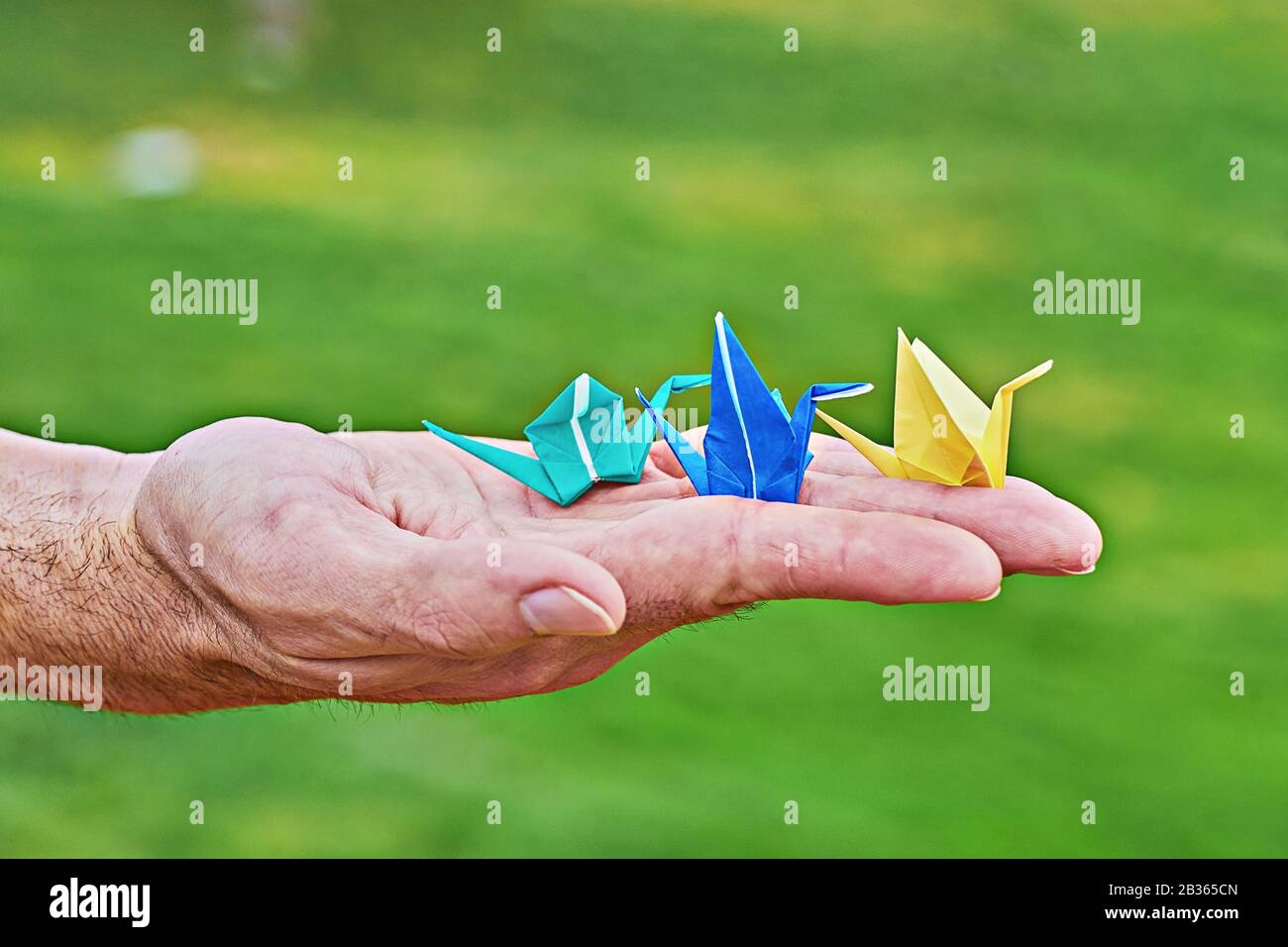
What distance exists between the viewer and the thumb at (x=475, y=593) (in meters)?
1.98

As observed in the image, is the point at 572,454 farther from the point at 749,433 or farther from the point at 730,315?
the point at 730,315

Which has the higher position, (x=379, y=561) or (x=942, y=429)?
(x=942, y=429)

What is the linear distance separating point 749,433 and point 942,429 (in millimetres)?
313

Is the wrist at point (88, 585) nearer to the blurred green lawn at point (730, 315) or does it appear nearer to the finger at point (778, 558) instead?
the finger at point (778, 558)

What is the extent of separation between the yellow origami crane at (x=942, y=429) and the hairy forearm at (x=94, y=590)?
4.02 feet

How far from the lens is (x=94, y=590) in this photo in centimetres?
267

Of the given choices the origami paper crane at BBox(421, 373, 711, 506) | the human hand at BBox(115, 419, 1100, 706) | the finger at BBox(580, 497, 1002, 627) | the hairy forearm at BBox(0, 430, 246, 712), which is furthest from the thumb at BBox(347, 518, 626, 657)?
the hairy forearm at BBox(0, 430, 246, 712)

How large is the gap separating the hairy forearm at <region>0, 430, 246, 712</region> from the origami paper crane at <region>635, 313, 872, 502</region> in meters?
0.93

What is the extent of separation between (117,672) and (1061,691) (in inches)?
126

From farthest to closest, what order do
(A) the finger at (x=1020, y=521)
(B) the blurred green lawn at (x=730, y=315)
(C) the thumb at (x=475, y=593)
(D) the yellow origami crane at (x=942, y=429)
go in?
(B) the blurred green lawn at (x=730, y=315), (D) the yellow origami crane at (x=942, y=429), (A) the finger at (x=1020, y=521), (C) the thumb at (x=475, y=593)

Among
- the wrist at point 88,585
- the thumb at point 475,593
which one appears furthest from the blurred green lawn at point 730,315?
the thumb at point 475,593

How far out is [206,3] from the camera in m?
10.1

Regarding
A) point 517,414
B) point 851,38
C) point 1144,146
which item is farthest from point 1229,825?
point 851,38

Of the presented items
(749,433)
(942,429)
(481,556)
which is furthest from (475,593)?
(942,429)
